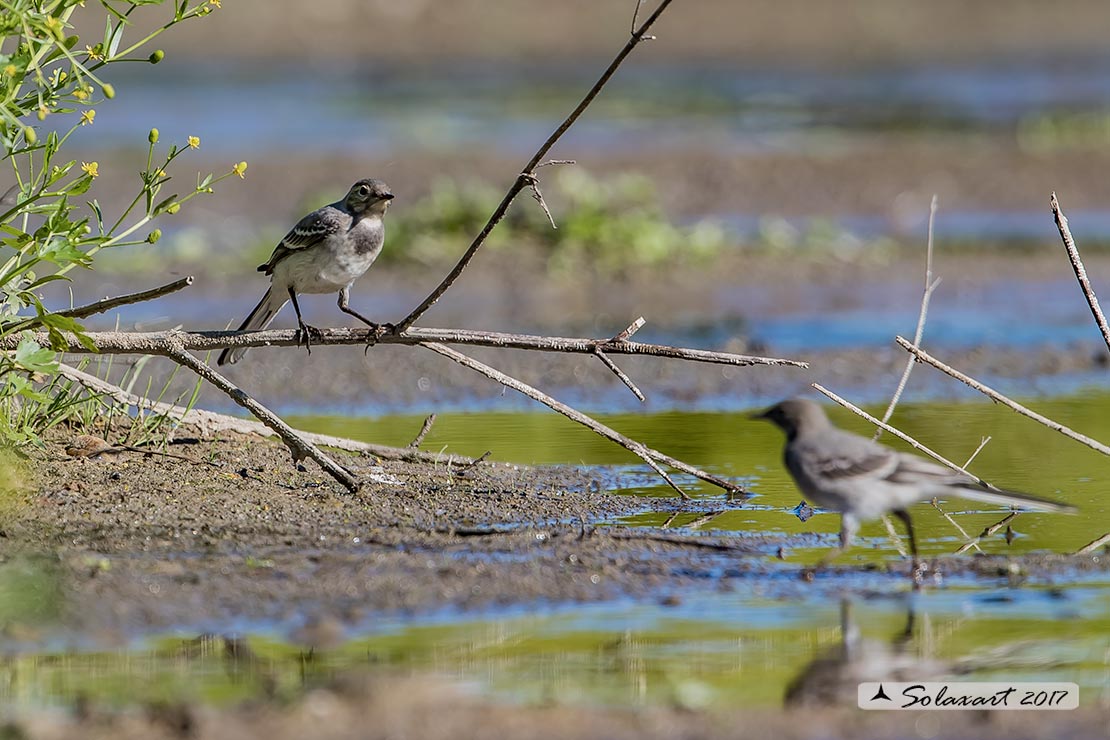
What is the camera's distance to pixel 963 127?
26.0 metres

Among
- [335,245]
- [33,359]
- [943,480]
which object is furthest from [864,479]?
[33,359]

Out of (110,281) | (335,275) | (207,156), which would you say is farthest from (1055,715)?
(207,156)

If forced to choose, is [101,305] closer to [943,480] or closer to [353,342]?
[353,342]

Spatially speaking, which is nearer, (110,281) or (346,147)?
(110,281)

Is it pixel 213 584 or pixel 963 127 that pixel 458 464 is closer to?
pixel 213 584

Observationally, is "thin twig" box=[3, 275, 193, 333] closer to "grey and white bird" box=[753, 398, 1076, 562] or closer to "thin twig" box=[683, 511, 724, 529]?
"thin twig" box=[683, 511, 724, 529]

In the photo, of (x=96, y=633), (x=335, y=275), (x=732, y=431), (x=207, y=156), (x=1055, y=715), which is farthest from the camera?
(x=207, y=156)

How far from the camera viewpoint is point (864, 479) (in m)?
6.31

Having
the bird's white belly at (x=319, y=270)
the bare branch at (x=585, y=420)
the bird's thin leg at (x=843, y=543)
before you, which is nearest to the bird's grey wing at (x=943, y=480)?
the bird's thin leg at (x=843, y=543)

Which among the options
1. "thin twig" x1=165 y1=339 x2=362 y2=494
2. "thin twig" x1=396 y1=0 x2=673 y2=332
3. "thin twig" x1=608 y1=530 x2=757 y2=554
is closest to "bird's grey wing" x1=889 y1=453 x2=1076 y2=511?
"thin twig" x1=608 y1=530 x2=757 y2=554

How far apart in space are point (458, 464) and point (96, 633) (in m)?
2.95

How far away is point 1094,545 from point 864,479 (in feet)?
4.24

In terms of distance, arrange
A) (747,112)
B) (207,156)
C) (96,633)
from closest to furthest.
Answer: (96,633), (207,156), (747,112)

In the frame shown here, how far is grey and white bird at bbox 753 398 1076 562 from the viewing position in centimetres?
628
